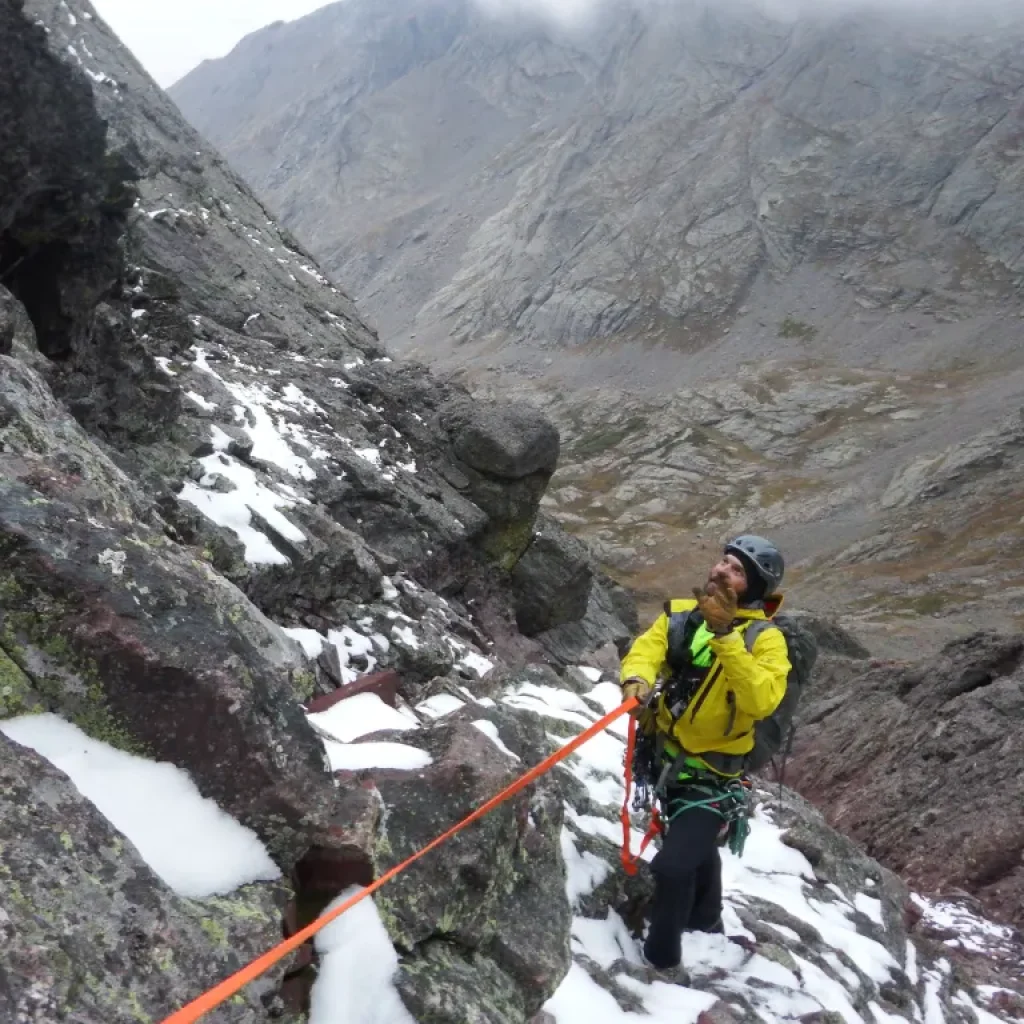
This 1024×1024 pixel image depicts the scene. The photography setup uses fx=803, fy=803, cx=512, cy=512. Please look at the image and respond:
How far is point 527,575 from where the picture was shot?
77.1 ft

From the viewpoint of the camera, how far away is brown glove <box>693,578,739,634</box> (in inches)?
229

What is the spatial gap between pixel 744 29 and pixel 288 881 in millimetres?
213482

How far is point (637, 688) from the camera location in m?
6.29

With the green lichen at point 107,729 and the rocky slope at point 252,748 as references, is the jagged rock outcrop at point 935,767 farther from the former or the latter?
the green lichen at point 107,729

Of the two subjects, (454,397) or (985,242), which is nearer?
(454,397)

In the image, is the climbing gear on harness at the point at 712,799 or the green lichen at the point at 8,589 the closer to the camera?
the green lichen at the point at 8,589

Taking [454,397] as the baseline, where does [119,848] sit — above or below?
above

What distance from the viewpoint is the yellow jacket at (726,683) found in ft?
19.0

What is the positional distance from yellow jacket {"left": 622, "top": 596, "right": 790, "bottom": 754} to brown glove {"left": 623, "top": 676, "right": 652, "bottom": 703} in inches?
2.2

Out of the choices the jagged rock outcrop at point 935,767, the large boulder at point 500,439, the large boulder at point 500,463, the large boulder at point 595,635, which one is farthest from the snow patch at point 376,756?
the large boulder at point 500,439

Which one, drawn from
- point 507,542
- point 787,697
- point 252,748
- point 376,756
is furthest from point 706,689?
point 507,542

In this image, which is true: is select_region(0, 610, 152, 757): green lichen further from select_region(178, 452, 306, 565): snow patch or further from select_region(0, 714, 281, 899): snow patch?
select_region(178, 452, 306, 565): snow patch

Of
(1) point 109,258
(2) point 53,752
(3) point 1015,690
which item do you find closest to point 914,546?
(3) point 1015,690

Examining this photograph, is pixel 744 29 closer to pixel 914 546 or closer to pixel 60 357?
pixel 914 546
